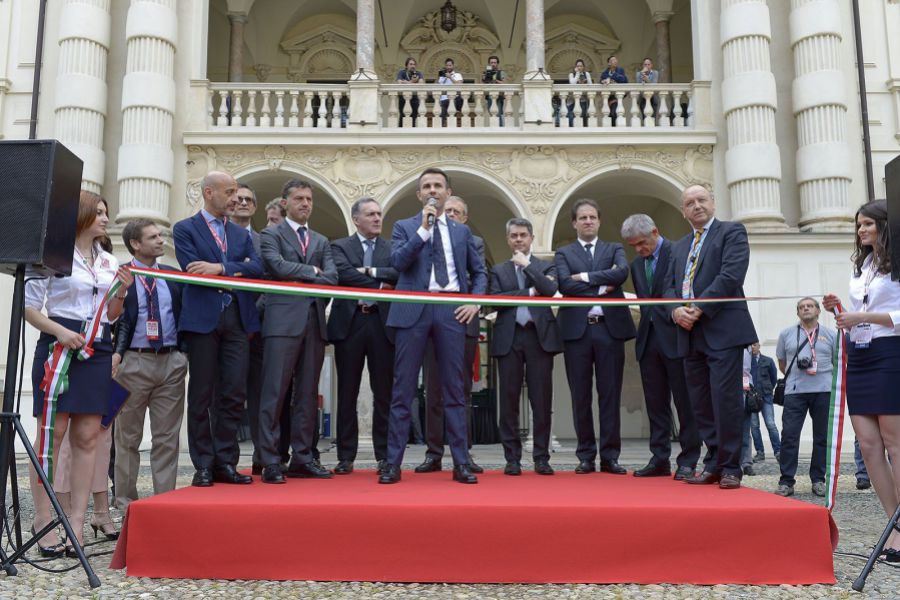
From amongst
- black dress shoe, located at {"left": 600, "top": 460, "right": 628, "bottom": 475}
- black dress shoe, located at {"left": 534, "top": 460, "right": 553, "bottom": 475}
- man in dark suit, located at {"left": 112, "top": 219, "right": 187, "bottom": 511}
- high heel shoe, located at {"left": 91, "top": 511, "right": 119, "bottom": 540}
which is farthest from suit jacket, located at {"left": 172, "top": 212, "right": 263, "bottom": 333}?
black dress shoe, located at {"left": 600, "top": 460, "right": 628, "bottom": 475}

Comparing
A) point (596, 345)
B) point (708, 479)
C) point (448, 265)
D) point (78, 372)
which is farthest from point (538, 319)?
point (78, 372)

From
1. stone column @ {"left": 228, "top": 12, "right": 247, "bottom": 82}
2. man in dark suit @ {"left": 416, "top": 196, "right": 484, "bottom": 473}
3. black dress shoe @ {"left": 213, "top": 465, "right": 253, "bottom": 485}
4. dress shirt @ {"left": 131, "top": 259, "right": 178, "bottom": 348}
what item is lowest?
black dress shoe @ {"left": 213, "top": 465, "right": 253, "bottom": 485}

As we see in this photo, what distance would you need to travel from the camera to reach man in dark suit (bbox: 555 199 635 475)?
5.99 meters

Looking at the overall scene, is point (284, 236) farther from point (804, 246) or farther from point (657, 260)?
point (804, 246)

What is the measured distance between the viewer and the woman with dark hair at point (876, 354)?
13.9 ft

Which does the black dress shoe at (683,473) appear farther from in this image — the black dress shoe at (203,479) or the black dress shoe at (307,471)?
the black dress shoe at (203,479)

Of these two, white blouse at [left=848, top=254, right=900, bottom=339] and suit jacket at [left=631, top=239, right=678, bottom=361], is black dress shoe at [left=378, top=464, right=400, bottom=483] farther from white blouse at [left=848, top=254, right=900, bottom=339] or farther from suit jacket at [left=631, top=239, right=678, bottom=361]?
white blouse at [left=848, top=254, right=900, bottom=339]

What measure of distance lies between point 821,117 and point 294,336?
38.1 feet

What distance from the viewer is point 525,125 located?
46.2ft

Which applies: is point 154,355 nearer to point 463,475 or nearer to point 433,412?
point 433,412

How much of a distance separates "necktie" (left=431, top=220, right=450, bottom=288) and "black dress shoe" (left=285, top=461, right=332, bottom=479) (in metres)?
1.51

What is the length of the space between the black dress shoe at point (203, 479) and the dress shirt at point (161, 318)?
37.0 inches

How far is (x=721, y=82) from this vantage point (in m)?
14.1

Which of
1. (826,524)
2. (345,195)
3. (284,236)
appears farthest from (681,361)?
(345,195)
